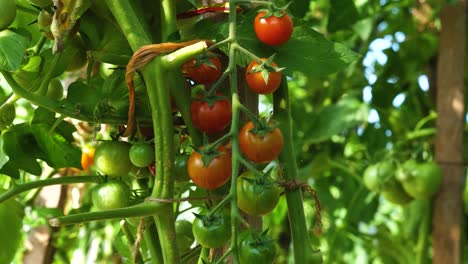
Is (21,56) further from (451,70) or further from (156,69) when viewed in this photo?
(451,70)

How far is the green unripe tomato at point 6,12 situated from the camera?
567 mm

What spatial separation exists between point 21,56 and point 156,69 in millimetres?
125

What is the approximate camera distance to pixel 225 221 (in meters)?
0.50

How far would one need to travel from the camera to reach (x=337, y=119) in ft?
4.98

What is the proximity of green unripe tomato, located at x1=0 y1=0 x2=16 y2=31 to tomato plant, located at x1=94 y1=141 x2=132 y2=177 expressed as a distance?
0.14 metres

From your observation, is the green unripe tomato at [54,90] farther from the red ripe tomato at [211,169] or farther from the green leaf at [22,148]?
the red ripe tomato at [211,169]

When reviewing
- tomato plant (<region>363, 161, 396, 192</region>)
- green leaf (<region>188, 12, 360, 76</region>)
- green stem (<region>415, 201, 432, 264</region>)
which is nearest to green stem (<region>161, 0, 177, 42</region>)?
green leaf (<region>188, 12, 360, 76</region>)

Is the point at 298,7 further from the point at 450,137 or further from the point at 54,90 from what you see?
the point at 450,137

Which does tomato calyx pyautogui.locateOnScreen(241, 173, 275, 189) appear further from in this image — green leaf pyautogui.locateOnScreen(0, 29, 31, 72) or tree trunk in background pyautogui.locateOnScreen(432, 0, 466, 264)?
tree trunk in background pyautogui.locateOnScreen(432, 0, 466, 264)

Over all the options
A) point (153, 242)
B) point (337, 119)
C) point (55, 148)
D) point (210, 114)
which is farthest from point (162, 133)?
point (337, 119)

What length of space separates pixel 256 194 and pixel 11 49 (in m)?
0.25

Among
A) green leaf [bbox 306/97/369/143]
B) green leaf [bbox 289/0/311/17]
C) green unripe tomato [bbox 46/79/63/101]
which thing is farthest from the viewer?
green leaf [bbox 306/97/369/143]

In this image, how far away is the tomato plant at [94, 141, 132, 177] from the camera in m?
0.60

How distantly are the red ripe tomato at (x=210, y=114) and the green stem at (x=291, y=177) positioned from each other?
0.05 meters
